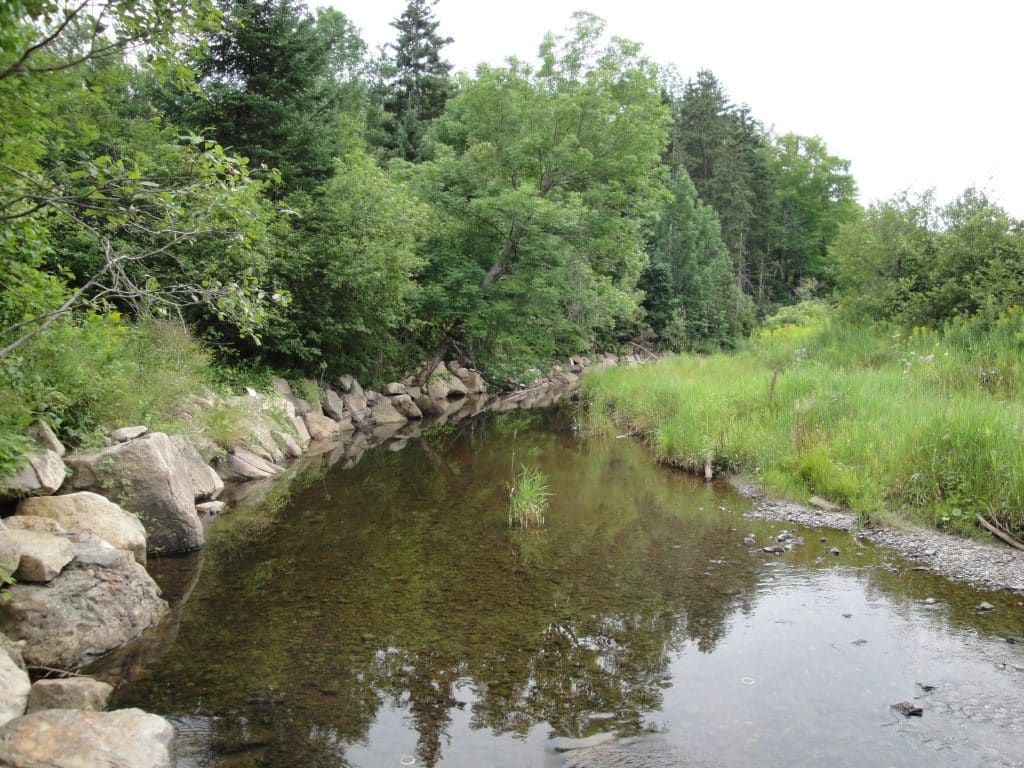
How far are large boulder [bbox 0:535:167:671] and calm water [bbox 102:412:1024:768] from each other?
211mm

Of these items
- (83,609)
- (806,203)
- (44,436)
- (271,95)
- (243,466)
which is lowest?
(243,466)

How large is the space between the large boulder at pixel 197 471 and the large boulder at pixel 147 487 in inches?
52.5

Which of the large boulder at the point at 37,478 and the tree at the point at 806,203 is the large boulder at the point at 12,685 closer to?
the large boulder at the point at 37,478

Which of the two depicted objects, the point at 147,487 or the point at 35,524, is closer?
the point at 35,524

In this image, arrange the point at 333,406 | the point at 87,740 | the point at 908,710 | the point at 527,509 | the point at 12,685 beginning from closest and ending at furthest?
1. the point at 87,740
2. the point at 12,685
3. the point at 908,710
4. the point at 527,509
5. the point at 333,406

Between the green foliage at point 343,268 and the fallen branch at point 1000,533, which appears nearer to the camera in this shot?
the fallen branch at point 1000,533

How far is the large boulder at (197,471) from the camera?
9.06m

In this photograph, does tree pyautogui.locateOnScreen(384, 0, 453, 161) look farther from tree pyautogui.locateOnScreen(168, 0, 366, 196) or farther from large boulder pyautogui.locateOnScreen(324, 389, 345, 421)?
large boulder pyautogui.locateOnScreen(324, 389, 345, 421)

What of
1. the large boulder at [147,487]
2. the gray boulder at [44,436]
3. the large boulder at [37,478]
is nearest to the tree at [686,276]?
the large boulder at [147,487]

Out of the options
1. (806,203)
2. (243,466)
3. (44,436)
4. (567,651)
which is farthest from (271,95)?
(806,203)

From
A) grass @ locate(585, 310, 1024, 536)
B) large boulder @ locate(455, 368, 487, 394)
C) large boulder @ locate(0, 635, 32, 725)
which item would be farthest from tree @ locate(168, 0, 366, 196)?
large boulder @ locate(0, 635, 32, 725)

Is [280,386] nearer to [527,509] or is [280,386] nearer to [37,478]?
[527,509]

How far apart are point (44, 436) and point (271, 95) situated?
13618mm

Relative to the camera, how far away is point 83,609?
17.1 ft
